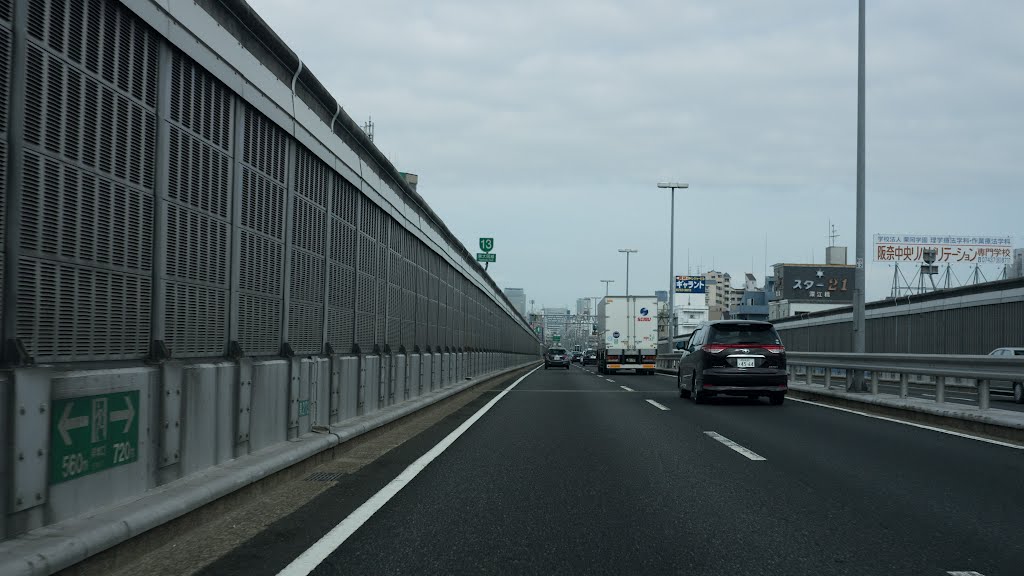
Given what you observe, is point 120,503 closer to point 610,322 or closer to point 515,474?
point 515,474

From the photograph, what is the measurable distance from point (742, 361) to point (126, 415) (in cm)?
1288

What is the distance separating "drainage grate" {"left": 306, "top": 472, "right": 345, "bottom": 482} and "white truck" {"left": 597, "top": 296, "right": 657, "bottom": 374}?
33.0m

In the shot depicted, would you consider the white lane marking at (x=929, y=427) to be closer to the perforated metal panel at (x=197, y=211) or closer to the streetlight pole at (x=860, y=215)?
the streetlight pole at (x=860, y=215)

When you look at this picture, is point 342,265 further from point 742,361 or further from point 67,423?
point 742,361

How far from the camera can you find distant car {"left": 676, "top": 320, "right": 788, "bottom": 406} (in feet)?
51.5

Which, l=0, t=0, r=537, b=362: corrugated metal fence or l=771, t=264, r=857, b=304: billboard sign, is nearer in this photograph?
l=0, t=0, r=537, b=362: corrugated metal fence

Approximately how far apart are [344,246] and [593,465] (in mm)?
4213

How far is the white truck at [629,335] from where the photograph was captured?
3988cm

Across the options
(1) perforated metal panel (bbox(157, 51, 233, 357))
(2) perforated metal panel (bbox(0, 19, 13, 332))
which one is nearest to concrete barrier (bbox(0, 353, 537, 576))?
(1) perforated metal panel (bbox(157, 51, 233, 357))

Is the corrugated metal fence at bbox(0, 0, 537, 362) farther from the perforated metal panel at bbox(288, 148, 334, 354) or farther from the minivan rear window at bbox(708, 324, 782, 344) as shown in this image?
Answer: the minivan rear window at bbox(708, 324, 782, 344)

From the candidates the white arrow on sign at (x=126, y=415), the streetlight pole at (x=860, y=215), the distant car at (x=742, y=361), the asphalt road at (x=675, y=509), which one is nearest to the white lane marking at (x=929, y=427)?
the asphalt road at (x=675, y=509)

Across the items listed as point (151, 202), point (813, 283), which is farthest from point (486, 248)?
point (813, 283)

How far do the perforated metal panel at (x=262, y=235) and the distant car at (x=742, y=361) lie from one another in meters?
10.2

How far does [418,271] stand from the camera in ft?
55.0
